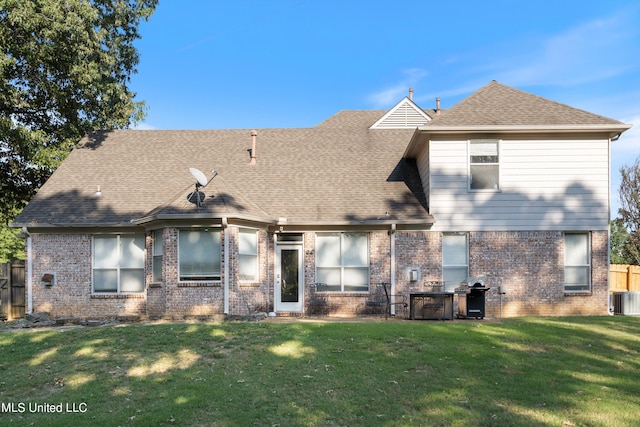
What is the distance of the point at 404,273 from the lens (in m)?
15.0

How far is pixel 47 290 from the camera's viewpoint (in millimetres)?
14922

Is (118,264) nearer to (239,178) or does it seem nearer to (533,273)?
(239,178)

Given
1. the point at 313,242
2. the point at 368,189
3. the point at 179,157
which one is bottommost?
the point at 313,242

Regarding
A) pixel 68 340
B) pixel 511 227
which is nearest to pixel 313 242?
pixel 511 227

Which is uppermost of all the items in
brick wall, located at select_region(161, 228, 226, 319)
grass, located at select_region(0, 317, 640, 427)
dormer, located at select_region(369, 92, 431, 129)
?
dormer, located at select_region(369, 92, 431, 129)

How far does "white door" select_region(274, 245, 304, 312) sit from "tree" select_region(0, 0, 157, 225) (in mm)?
9553

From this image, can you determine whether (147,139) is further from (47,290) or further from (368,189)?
(368,189)

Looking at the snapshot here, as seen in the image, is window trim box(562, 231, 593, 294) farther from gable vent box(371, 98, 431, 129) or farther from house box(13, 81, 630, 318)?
gable vent box(371, 98, 431, 129)

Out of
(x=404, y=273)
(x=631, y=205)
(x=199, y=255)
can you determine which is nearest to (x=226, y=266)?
(x=199, y=255)

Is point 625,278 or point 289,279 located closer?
point 289,279

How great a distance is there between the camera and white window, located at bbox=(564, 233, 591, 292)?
1485 cm

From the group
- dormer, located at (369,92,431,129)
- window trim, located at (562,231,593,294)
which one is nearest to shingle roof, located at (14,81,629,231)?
dormer, located at (369,92,431,129)

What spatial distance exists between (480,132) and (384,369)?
8.70 m

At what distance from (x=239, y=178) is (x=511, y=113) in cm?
840
